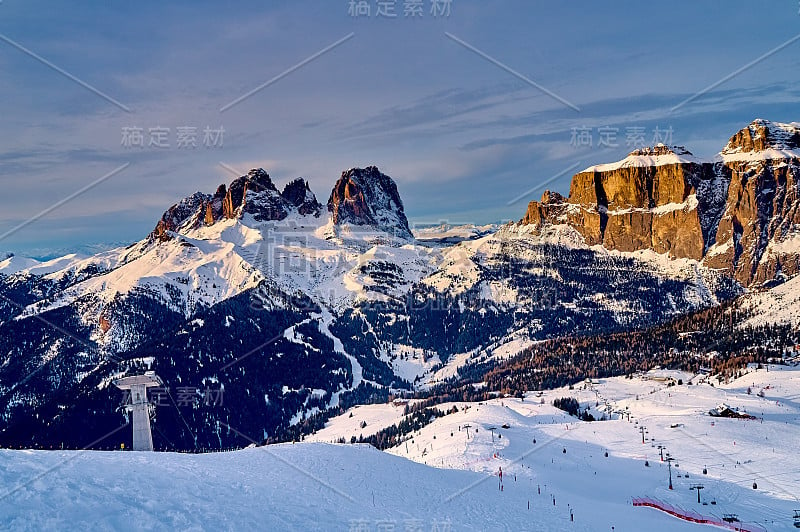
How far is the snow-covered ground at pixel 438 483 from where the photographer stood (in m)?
27.7

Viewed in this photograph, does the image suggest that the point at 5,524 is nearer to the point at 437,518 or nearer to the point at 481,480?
the point at 437,518

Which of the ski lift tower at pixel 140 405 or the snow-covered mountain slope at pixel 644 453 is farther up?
the ski lift tower at pixel 140 405

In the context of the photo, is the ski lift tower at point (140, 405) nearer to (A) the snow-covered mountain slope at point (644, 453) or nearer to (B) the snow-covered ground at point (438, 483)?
(B) the snow-covered ground at point (438, 483)

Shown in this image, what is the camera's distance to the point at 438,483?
158 feet

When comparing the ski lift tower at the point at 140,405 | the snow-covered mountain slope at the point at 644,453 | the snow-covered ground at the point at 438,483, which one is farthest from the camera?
the snow-covered mountain slope at the point at 644,453

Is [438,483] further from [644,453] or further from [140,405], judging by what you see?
[644,453]

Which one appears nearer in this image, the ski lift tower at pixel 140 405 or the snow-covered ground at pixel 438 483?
the snow-covered ground at pixel 438 483

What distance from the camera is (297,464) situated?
4538 centimetres

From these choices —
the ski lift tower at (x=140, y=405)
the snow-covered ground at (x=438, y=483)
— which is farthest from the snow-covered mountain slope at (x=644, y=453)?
the ski lift tower at (x=140, y=405)

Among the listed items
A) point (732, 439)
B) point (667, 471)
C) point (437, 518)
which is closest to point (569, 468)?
point (667, 471)

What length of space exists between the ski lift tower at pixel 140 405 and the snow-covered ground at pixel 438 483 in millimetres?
12671

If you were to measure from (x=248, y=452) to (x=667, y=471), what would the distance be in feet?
178

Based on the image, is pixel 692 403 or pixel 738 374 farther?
pixel 738 374

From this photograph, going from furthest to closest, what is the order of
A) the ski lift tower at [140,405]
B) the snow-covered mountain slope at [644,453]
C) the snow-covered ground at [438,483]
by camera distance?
the snow-covered mountain slope at [644,453]
the ski lift tower at [140,405]
the snow-covered ground at [438,483]
